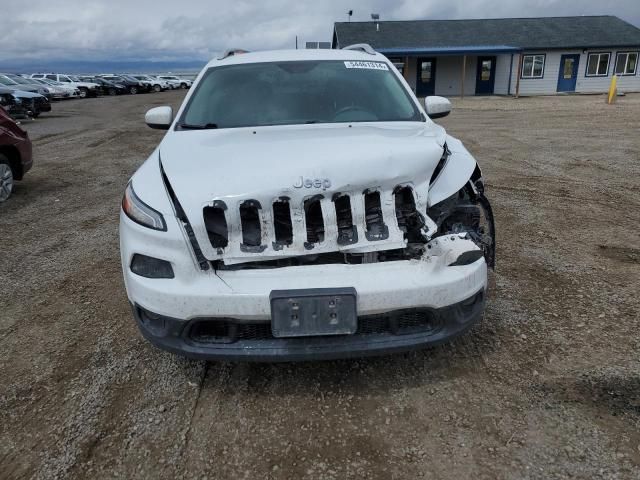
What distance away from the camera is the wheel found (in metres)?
6.61

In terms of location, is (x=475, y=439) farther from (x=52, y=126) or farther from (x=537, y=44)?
(x=537, y=44)

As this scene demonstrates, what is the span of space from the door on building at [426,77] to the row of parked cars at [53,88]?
1935 cm

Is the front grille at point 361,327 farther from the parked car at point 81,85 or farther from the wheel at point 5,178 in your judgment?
the parked car at point 81,85

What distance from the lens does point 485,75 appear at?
29.3 m

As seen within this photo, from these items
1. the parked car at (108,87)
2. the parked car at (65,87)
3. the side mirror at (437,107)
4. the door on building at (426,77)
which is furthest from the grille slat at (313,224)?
the parked car at (108,87)

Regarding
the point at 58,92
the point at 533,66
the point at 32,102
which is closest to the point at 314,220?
the point at 32,102

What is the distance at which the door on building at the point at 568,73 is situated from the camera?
2902cm

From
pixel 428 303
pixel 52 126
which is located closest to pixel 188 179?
pixel 428 303

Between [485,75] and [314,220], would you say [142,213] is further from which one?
[485,75]

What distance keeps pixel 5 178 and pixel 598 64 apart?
104ft

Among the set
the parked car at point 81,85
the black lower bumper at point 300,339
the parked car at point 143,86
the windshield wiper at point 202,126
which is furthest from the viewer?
the parked car at point 143,86

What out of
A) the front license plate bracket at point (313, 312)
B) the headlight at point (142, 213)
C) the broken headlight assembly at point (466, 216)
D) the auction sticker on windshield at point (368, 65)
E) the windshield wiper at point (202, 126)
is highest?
the auction sticker on windshield at point (368, 65)

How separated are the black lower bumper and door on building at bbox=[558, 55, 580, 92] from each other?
31.4 m

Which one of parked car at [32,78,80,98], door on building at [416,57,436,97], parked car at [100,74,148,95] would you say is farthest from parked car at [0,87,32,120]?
parked car at [100,74,148,95]
